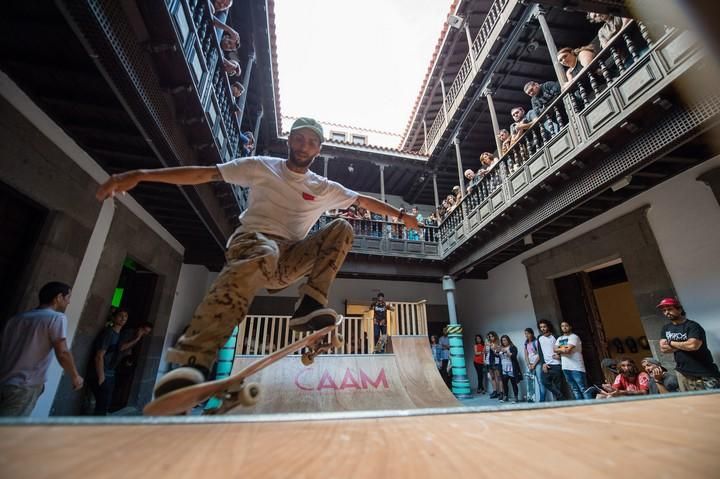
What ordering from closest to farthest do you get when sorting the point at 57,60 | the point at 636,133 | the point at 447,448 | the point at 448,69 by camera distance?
1. the point at 447,448
2. the point at 57,60
3. the point at 636,133
4. the point at 448,69

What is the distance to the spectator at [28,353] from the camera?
2.66 metres

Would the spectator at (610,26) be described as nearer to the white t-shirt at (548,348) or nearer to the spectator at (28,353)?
the white t-shirt at (548,348)

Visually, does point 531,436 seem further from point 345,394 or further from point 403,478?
point 345,394

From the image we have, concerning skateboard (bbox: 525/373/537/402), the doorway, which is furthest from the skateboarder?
skateboard (bbox: 525/373/537/402)

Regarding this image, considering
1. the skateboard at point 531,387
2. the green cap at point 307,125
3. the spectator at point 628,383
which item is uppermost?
the green cap at point 307,125

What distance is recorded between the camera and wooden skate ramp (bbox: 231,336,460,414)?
18.2ft

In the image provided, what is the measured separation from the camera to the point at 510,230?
21.9 feet

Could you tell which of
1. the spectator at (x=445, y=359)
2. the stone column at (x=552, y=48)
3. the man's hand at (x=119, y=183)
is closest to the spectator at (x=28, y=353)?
the man's hand at (x=119, y=183)

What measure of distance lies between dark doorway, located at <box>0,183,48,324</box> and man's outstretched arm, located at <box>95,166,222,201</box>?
98.5 inches

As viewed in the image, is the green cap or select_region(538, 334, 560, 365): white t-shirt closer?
the green cap

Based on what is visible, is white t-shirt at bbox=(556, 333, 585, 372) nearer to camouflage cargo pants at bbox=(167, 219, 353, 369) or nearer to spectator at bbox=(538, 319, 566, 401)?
spectator at bbox=(538, 319, 566, 401)

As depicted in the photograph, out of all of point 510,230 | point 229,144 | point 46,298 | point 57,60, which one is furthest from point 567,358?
point 57,60

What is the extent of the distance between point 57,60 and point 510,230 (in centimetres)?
753

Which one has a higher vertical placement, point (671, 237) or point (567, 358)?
point (671, 237)
